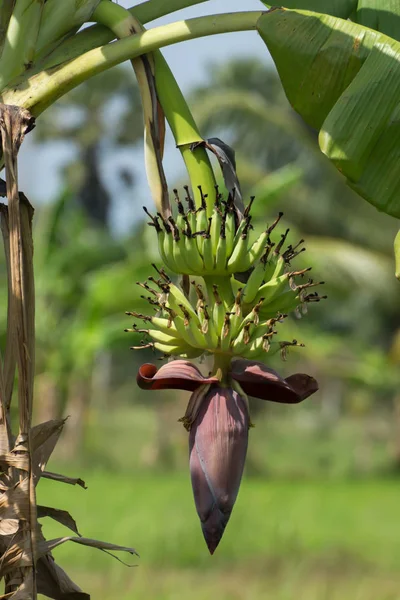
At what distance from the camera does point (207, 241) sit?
1283 millimetres

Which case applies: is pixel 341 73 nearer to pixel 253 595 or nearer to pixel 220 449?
pixel 220 449

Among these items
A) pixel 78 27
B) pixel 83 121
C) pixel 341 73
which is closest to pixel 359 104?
pixel 341 73

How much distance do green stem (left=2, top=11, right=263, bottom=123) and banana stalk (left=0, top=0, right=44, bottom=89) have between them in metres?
0.03

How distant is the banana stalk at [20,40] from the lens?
4.54 ft

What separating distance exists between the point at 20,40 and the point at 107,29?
0.47ft

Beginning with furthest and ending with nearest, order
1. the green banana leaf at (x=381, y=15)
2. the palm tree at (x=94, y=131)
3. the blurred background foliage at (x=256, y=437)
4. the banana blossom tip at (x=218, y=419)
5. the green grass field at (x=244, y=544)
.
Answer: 1. the palm tree at (x=94, y=131)
2. the blurred background foliage at (x=256, y=437)
3. the green grass field at (x=244, y=544)
4. the green banana leaf at (x=381, y=15)
5. the banana blossom tip at (x=218, y=419)

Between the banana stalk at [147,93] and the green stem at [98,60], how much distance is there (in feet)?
0.16

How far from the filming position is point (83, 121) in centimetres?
1959

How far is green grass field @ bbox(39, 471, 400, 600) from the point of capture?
16.6 ft

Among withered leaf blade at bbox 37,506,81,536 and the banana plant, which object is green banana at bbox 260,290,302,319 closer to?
the banana plant

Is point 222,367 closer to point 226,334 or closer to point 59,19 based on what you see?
point 226,334

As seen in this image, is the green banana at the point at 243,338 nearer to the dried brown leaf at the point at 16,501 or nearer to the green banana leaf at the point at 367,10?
the dried brown leaf at the point at 16,501

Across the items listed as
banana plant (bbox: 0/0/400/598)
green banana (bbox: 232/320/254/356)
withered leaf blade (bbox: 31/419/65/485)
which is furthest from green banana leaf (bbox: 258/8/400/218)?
withered leaf blade (bbox: 31/419/65/485)

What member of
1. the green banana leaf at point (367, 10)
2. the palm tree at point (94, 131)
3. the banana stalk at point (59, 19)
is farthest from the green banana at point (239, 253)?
the palm tree at point (94, 131)
